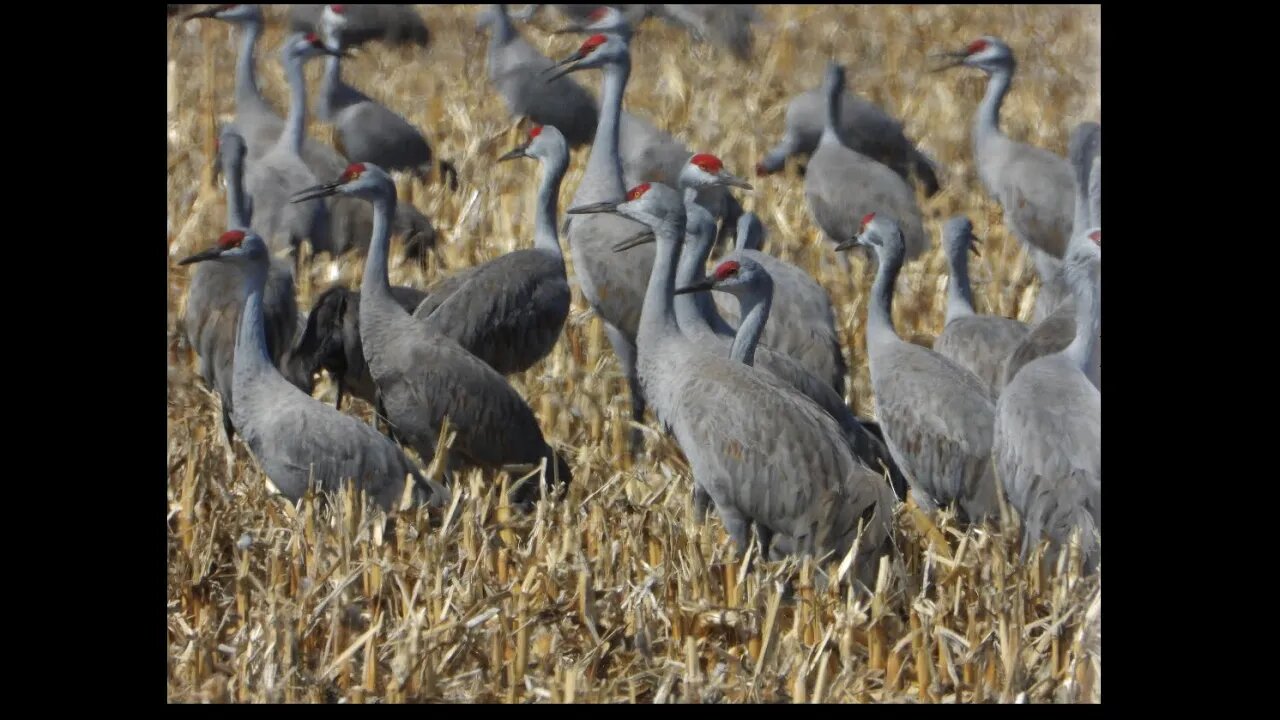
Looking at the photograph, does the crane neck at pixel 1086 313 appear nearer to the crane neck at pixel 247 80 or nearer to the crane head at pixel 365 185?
the crane head at pixel 365 185

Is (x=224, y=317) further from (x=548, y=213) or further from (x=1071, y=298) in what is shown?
(x=1071, y=298)

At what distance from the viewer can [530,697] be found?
3598 mm

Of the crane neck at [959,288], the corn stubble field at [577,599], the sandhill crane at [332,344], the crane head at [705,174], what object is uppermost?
the crane head at [705,174]

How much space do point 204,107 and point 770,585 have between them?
19.8 ft

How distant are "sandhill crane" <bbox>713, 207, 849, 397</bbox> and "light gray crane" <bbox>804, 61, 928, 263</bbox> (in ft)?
4.49

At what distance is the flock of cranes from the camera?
14.6ft

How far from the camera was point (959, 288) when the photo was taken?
6.10 meters

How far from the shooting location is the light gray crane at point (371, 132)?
8406 mm

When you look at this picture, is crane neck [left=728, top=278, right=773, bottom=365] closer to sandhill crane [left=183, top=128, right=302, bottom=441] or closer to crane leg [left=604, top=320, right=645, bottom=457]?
crane leg [left=604, top=320, right=645, bottom=457]

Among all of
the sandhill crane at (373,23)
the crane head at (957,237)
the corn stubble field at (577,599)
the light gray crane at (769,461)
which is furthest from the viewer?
the sandhill crane at (373,23)

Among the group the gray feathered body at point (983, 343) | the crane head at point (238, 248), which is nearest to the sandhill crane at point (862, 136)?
the gray feathered body at point (983, 343)

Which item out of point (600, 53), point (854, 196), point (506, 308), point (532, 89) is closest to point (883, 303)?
point (506, 308)

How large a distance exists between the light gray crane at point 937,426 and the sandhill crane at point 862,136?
151 inches

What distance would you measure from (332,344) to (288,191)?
1.78 metres
